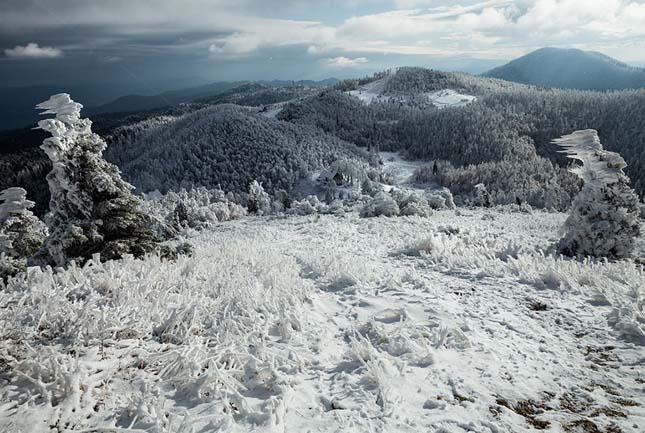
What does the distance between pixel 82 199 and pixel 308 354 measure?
9.68 meters

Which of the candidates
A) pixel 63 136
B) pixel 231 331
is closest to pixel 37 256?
pixel 63 136

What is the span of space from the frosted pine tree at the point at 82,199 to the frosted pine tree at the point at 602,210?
1685cm

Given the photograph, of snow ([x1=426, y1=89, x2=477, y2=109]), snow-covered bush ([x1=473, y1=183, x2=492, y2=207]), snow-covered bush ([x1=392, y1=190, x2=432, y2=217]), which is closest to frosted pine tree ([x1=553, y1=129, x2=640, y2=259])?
snow-covered bush ([x1=392, y1=190, x2=432, y2=217])

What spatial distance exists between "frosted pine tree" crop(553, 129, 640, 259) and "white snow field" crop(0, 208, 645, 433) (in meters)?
7.87

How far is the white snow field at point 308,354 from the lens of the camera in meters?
3.87

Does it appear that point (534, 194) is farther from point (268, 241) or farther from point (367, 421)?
point (367, 421)

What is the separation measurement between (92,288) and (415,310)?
5.87 metres

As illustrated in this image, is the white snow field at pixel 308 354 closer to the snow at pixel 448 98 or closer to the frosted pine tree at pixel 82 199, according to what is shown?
the frosted pine tree at pixel 82 199

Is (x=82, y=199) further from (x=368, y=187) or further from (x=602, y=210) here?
(x=368, y=187)

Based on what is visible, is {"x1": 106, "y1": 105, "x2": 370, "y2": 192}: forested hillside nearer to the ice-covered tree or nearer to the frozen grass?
Result: the ice-covered tree

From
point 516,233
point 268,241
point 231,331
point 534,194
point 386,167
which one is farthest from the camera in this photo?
point 386,167

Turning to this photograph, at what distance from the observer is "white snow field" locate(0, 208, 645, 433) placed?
152 inches

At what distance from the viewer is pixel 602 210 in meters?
15.6

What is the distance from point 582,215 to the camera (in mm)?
15844
